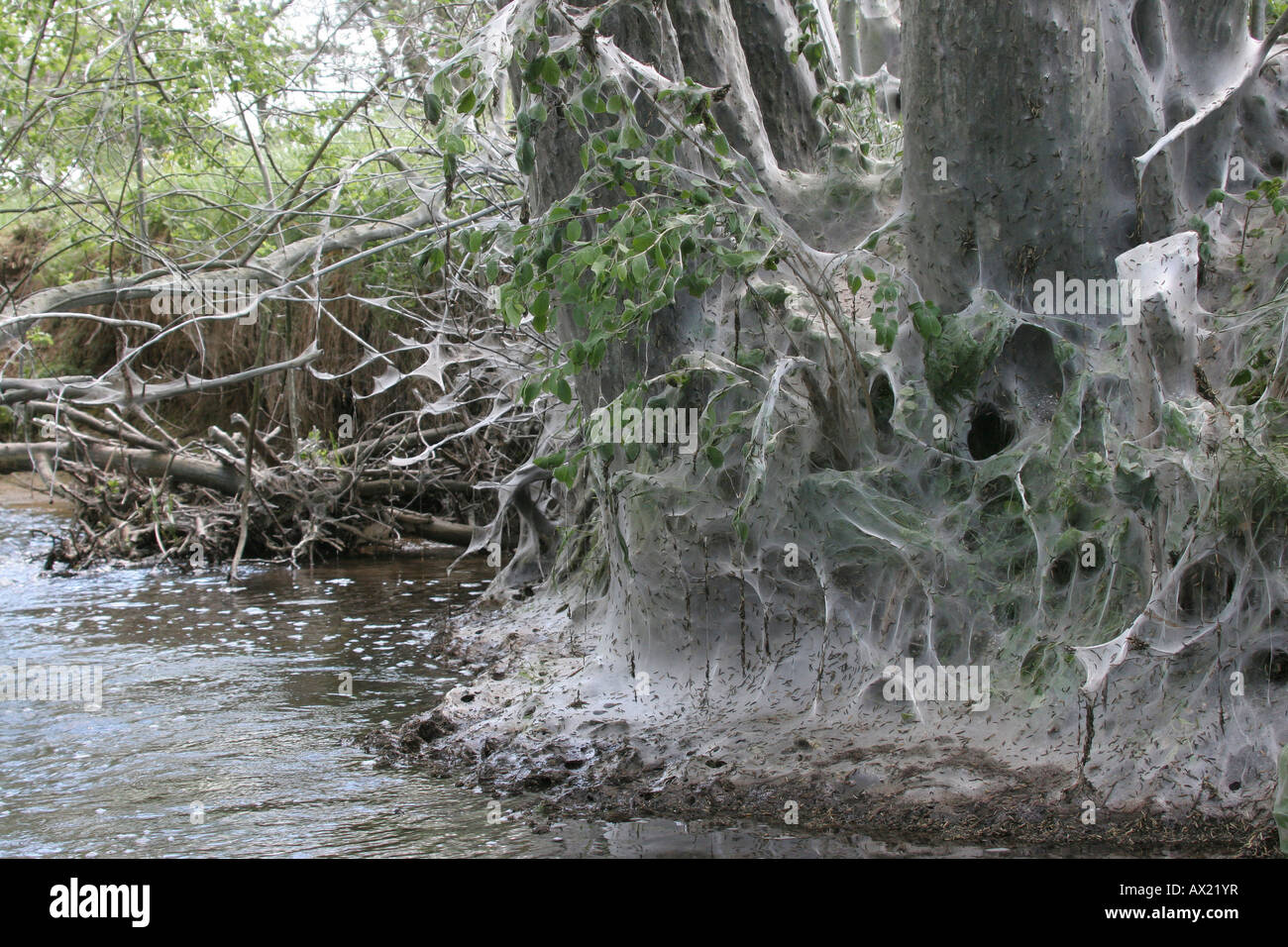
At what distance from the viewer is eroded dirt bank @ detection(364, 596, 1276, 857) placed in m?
4.02

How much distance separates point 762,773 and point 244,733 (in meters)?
2.64

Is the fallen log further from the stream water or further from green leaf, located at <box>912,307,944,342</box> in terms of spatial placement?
green leaf, located at <box>912,307,944,342</box>

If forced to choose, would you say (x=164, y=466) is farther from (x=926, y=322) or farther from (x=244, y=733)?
(x=926, y=322)

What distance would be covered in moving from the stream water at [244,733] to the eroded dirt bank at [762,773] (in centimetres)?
17

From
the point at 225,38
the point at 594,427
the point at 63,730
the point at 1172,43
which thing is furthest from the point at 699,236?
the point at 225,38

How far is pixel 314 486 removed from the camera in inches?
448

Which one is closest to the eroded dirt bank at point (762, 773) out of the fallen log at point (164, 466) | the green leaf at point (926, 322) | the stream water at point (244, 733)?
the stream water at point (244, 733)

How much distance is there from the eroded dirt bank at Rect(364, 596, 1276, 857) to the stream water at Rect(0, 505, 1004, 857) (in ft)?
0.57

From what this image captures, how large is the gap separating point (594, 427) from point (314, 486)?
24.3 ft

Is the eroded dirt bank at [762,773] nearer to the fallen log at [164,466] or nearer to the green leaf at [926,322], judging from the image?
the green leaf at [926,322]

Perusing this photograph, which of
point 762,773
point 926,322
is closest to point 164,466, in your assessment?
point 762,773

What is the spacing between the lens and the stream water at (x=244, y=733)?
13.9ft

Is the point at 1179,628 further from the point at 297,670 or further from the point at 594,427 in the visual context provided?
the point at 297,670

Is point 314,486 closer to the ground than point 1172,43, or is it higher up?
closer to the ground
